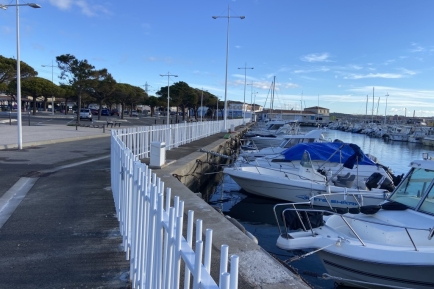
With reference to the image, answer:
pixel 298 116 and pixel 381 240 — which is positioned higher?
pixel 298 116

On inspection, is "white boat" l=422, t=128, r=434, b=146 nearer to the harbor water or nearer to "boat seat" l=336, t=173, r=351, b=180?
the harbor water

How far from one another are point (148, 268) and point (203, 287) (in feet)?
4.04

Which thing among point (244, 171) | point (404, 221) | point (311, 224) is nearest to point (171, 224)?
point (311, 224)

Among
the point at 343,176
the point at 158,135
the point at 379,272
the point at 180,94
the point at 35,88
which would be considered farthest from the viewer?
the point at 180,94

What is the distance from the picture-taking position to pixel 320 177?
12.5 metres

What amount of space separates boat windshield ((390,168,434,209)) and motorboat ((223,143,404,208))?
239cm

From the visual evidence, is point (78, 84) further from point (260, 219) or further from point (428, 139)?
point (428, 139)

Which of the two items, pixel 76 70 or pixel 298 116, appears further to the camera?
pixel 298 116

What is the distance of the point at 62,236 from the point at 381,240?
5421 millimetres

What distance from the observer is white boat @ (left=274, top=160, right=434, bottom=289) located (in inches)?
224

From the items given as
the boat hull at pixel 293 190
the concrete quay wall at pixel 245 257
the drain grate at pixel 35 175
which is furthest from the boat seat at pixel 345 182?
the drain grate at pixel 35 175

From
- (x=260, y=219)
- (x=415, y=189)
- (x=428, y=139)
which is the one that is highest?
(x=415, y=189)

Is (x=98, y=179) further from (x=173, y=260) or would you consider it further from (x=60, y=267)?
(x=173, y=260)

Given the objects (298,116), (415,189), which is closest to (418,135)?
(298,116)
